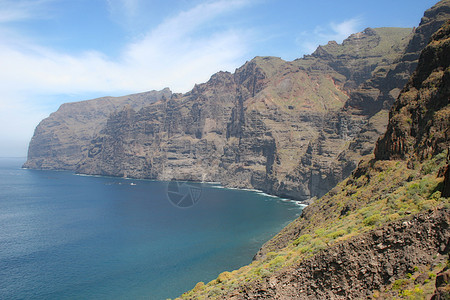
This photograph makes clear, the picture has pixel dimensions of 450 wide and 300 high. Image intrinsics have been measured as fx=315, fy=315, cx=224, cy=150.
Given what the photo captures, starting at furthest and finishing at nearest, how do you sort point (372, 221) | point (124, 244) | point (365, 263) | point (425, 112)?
point (124, 244) < point (425, 112) < point (372, 221) < point (365, 263)

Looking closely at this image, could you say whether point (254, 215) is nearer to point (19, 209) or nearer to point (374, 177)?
point (374, 177)

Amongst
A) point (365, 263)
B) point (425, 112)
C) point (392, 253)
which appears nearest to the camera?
point (392, 253)

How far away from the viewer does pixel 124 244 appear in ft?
297

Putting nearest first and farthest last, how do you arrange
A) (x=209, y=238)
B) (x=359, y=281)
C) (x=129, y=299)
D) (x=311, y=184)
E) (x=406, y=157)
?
(x=359, y=281)
(x=406, y=157)
(x=129, y=299)
(x=209, y=238)
(x=311, y=184)

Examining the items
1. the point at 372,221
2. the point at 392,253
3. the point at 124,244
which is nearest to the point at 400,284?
the point at 392,253

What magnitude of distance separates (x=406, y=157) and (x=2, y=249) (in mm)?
96376

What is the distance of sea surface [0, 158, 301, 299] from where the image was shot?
207 feet

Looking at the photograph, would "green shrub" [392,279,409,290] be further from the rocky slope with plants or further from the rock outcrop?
the rock outcrop

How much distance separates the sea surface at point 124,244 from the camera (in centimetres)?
6300

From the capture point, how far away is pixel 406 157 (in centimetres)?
3888

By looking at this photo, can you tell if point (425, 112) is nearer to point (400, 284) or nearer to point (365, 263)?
point (365, 263)

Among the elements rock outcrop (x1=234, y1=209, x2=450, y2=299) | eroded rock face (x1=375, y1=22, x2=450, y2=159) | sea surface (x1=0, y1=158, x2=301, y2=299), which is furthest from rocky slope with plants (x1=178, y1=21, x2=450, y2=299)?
sea surface (x1=0, y1=158, x2=301, y2=299)

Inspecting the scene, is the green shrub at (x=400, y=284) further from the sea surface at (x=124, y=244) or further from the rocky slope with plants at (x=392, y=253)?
the sea surface at (x=124, y=244)

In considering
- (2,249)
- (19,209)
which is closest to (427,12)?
(2,249)
